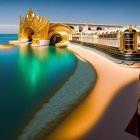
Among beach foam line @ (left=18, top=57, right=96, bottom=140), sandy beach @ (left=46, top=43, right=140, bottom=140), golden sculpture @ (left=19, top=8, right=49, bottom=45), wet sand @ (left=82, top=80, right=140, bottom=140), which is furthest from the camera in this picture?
golden sculpture @ (left=19, top=8, right=49, bottom=45)

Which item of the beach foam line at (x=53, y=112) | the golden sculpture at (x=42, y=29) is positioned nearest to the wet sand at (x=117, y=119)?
the beach foam line at (x=53, y=112)

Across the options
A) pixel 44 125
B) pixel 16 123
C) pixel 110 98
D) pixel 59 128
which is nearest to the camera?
pixel 59 128

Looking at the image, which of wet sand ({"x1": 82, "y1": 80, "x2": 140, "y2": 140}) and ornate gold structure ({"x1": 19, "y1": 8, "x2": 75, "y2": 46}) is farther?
ornate gold structure ({"x1": 19, "y1": 8, "x2": 75, "y2": 46})

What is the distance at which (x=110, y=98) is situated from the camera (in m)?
5.00

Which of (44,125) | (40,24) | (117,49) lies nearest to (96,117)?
(44,125)

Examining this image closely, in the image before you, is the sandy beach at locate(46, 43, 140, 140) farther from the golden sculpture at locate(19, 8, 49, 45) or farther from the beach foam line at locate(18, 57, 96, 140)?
the golden sculpture at locate(19, 8, 49, 45)

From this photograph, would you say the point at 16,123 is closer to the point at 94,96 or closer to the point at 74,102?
the point at 74,102

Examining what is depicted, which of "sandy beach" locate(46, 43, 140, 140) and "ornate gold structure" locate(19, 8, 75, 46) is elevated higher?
"ornate gold structure" locate(19, 8, 75, 46)

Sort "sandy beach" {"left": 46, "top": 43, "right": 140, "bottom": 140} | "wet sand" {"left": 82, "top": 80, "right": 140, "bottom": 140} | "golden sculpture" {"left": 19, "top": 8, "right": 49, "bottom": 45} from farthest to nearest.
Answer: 1. "golden sculpture" {"left": 19, "top": 8, "right": 49, "bottom": 45}
2. "sandy beach" {"left": 46, "top": 43, "right": 140, "bottom": 140}
3. "wet sand" {"left": 82, "top": 80, "right": 140, "bottom": 140}

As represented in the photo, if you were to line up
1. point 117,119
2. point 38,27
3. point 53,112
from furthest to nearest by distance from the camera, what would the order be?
point 38,27, point 53,112, point 117,119

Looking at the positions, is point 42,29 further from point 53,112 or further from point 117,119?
point 117,119

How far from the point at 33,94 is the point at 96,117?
132 inches

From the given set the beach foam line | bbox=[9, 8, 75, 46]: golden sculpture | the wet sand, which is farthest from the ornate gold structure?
the wet sand

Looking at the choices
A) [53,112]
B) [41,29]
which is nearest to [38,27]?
[41,29]
